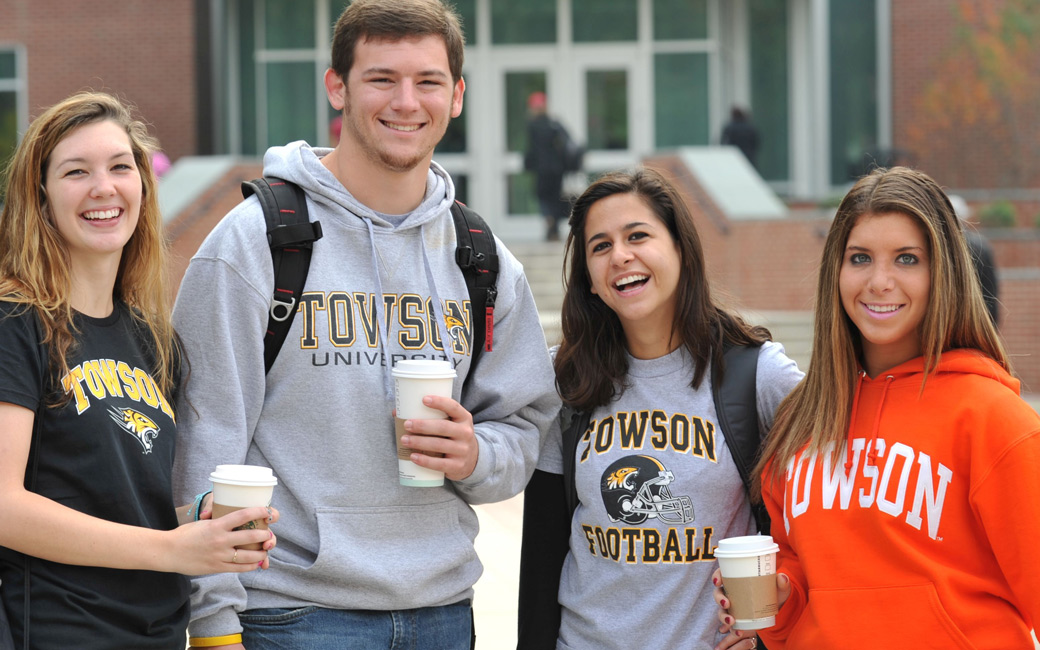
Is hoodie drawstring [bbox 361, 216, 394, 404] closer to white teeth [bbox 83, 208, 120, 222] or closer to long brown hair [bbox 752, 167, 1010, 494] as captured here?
white teeth [bbox 83, 208, 120, 222]

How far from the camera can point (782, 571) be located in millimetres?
3119

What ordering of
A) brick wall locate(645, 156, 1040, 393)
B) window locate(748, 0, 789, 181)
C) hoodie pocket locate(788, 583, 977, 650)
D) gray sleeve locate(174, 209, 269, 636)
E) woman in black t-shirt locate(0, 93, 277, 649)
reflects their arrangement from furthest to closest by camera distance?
window locate(748, 0, 789, 181), brick wall locate(645, 156, 1040, 393), gray sleeve locate(174, 209, 269, 636), hoodie pocket locate(788, 583, 977, 650), woman in black t-shirt locate(0, 93, 277, 649)

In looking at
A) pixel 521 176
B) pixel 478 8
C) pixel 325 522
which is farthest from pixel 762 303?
pixel 325 522

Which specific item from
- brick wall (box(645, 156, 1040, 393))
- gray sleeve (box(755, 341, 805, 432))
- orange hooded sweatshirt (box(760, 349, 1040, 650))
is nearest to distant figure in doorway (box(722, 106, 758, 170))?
brick wall (box(645, 156, 1040, 393))

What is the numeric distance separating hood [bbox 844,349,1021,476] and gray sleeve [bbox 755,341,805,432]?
303 millimetres

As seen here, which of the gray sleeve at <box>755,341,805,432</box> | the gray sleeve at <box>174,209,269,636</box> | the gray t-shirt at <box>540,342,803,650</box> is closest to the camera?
the gray sleeve at <box>174,209,269,636</box>

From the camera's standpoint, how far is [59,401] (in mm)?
2613

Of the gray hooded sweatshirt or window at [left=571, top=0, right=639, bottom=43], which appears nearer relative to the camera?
the gray hooded sweatshirt

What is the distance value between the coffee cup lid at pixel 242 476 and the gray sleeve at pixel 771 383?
1.53 meters

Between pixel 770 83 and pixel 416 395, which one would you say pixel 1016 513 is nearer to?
pixel 416 395

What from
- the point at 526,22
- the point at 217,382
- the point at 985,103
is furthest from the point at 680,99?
the point at 217,382

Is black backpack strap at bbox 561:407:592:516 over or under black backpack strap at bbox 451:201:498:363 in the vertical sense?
under

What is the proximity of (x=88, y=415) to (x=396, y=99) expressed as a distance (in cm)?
116

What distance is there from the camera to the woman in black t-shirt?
8.36 feet
